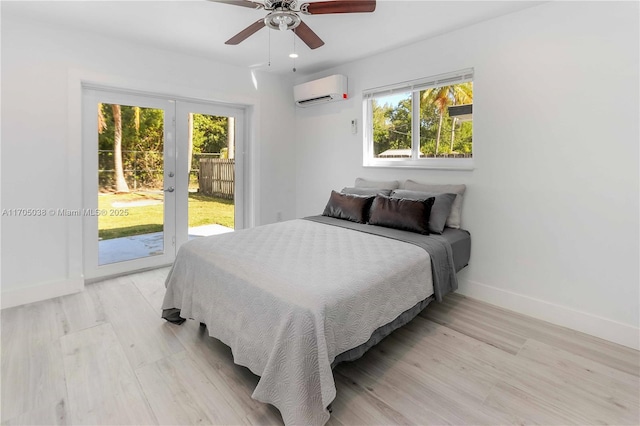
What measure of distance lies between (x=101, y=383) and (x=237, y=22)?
111 inches

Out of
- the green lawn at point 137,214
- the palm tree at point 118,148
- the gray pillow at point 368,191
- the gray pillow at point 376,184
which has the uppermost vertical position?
the palm tree at point 118,148

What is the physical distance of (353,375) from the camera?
6.24ft

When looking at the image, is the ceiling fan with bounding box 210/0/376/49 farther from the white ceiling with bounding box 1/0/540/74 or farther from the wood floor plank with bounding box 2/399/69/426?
the wood floor plank with bounding box 2/399/69/426

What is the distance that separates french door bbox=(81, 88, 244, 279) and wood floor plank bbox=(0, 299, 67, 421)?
33.1 inches

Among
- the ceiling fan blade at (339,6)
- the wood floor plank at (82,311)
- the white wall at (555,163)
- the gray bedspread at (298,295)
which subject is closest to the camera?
the gray bedspread at (298,295)

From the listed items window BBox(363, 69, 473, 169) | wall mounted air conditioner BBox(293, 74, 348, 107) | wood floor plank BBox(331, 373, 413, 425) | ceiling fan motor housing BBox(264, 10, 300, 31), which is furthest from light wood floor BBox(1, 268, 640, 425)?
wall mounted air conditioner BBox(293, 74, 348, 107)

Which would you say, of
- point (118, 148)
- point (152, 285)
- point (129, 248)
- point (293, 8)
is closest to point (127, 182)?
point (118, 148)

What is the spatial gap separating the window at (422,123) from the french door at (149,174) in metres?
1.80

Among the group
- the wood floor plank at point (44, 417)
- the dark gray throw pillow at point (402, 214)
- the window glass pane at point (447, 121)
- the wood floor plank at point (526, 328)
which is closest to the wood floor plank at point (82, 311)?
the wood floor plank at point (44, 417)

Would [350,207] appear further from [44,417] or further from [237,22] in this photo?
[44,417]

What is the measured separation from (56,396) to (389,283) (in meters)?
1.87

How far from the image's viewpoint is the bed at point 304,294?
1.43 m

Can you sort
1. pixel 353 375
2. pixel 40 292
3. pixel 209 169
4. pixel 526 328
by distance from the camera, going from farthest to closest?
pixel 209 169 < pixel 40 292 < pixel 526 328 < pixel 353 375

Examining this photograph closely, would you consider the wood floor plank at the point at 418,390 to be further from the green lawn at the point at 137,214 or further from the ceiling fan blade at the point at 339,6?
the green lawn at the point at 137,214
